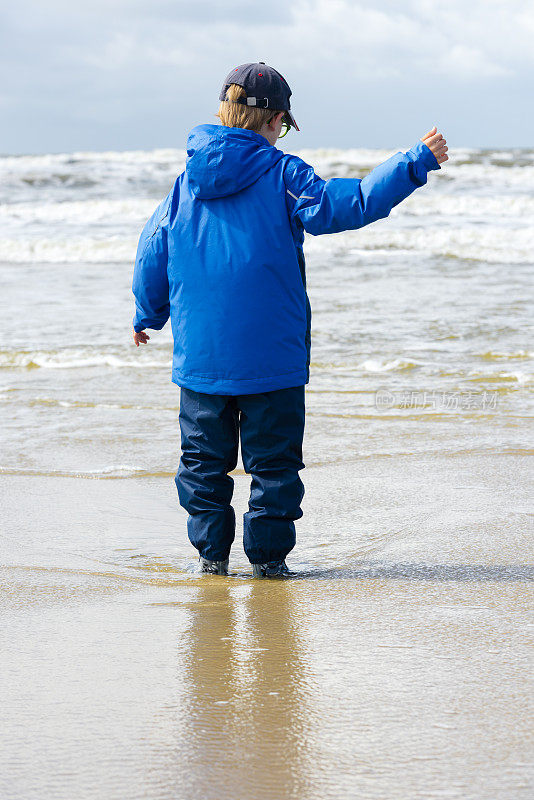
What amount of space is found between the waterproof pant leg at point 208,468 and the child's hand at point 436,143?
37.6 inches

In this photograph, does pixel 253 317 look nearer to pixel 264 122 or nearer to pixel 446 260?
pixel 264 122

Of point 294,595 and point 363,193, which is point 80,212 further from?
point 294,595

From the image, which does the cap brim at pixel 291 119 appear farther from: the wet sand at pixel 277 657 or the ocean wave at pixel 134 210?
the ocean wave at pixel 134 210

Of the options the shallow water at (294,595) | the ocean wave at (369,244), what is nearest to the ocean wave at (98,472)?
the shallow water at (294,595)

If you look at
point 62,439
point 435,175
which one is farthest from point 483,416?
point 435,175

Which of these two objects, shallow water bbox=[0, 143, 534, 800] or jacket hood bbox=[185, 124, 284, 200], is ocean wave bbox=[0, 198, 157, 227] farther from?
jacket hood bbox=[185, 124, 284, 200]

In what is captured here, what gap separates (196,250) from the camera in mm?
2760

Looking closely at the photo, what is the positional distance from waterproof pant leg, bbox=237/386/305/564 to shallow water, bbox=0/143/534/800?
139 mm

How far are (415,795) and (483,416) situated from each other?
380cm

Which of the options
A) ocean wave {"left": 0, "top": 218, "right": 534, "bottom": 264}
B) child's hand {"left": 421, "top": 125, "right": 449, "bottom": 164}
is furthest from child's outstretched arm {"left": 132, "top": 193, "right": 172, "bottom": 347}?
ocean wave {"left": 0, "top": 218, "right": 534, "bottom": 264}

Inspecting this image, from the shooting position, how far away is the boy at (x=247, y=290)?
265 centimetres

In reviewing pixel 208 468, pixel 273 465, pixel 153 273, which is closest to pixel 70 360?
pixel 153 273

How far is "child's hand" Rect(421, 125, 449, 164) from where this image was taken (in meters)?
2.52

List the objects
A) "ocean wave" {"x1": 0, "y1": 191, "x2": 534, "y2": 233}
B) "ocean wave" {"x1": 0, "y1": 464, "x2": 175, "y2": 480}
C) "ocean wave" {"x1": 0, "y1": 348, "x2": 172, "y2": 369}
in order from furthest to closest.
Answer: "ocean wave" {"x1": 0, "y1": 191, "x2": 534, "y2": 233}
"ocean wave" {"x1": 0, "y1": 348, "x2": 172, "y2": 369}
"ocean wave" {"x1": 0, "y1": 464, "x2": 175, "y2": 480}
